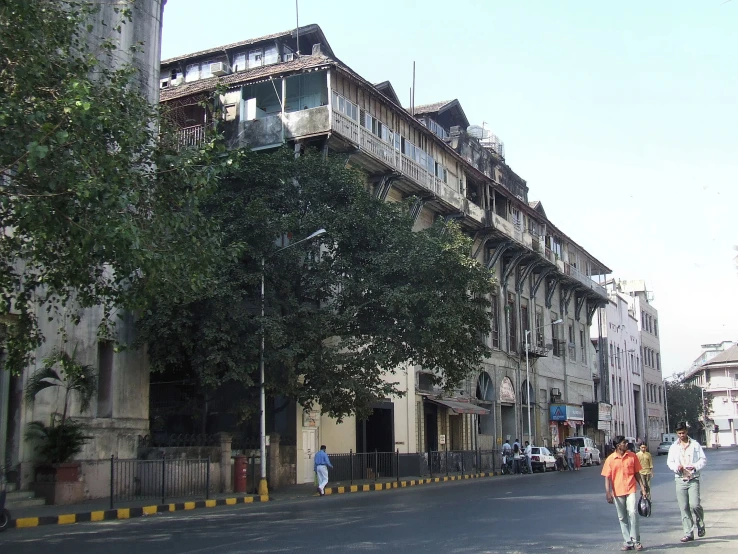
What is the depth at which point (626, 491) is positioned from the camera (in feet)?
37.9

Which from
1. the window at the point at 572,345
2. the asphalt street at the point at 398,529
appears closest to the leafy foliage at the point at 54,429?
the asphalt street at the point at 398,529

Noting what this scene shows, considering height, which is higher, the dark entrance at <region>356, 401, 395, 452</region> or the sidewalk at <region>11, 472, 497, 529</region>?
the dark entrance at <region>356, 401, 395, 452</region>

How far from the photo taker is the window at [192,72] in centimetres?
3831

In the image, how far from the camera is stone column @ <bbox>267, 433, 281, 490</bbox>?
2769cm

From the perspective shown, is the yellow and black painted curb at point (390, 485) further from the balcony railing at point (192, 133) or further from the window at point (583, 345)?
the window at point (583, 345)

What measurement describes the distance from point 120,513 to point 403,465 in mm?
17384

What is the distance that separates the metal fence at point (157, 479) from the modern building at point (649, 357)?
2727 inches

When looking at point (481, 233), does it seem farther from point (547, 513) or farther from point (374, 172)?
point (547, 513)

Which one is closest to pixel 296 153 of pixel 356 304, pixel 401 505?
pixel 356 304

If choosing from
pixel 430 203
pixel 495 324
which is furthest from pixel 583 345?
pixel 430 203

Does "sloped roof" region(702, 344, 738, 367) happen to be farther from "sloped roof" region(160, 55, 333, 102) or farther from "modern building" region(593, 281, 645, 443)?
"sloped roof" region(160, 55, 333, 102)

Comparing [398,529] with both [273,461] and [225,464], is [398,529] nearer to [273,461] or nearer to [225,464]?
[225,464]

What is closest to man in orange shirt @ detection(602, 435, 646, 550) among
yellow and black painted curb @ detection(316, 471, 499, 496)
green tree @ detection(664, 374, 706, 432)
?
yellow and black painted curb @ detection(316, 471, 499, 496)

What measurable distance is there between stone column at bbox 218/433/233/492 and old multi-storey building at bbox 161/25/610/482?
5.36 meters
